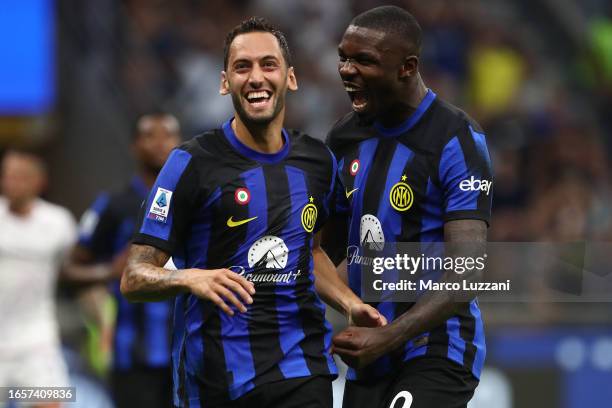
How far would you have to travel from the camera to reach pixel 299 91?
12.2 meters

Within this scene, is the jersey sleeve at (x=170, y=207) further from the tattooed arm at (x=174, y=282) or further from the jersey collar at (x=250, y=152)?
the jersey collar at (x=250, y=152)

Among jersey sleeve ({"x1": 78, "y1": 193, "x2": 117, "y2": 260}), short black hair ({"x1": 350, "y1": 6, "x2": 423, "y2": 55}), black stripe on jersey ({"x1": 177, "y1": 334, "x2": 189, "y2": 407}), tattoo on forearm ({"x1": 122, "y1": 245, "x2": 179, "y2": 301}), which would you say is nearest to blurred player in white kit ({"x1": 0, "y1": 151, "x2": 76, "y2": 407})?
jersey sleeve ({"x1": 78, "y1": 193, "x2": 117, "y2": 260})

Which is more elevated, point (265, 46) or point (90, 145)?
point (90, 145)

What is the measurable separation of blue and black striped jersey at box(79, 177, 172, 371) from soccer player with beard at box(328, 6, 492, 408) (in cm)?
248

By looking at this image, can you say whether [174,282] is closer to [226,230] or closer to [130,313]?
[226,230]

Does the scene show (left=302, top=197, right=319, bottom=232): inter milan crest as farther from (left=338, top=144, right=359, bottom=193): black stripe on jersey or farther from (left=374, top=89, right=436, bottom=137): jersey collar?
(left=374, top=89, right=436, bottom=137): jersey collar

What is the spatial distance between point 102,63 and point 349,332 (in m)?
8.02

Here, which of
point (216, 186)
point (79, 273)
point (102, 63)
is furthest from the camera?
point (102, 63)

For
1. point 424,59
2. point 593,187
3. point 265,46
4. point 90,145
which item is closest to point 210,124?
point 90,145

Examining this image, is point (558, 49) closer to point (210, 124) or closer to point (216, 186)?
point (210, 124)

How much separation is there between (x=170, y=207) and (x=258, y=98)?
0.54m

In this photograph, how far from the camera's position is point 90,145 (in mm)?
→ 11734

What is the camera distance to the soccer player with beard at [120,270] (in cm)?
700

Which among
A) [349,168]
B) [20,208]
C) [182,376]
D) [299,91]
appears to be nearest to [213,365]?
[182,376]
